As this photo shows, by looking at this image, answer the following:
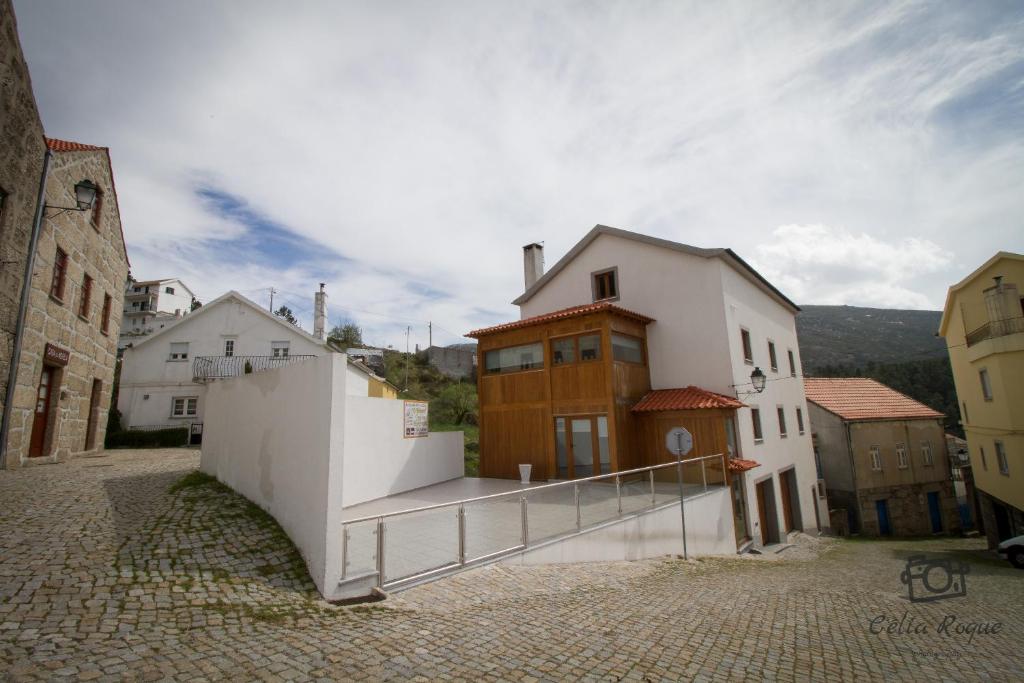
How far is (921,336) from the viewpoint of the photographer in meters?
107

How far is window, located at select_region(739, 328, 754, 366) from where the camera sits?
1762 centimetres

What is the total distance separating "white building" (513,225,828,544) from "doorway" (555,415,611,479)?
Answer: 347 cm

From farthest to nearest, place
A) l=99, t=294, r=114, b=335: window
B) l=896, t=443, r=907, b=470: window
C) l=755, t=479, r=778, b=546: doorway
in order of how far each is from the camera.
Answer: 1. l=896, t=443, r=907, b=470: window
2. l=755, t=479, r=778, b=546: doorway
3. l=99, t=294, r=114, b=335: window

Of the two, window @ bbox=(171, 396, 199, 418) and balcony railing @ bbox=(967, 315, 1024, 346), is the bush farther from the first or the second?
balcony railing @ bbox=(967, 315, 1024, 346)

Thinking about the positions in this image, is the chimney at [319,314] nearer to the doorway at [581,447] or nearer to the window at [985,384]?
the doorway at [581,447]

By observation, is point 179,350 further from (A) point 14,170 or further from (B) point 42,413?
(A) point 14,170

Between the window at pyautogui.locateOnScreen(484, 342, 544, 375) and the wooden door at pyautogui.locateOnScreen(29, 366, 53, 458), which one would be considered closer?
the wooden door at pyautogui.locateOnScreen(29, 366, 53, 458)

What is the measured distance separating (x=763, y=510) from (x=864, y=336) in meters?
119

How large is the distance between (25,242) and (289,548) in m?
9.31

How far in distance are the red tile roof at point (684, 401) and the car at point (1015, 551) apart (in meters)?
10.1

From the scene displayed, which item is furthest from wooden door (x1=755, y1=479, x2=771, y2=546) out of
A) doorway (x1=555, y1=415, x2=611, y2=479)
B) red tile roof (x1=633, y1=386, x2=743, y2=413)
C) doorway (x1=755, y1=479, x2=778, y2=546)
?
doorway (x1=555, y1=415, x2=611, y2=479)

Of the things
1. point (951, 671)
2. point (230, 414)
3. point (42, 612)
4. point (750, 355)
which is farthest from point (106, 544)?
point (750, 355)

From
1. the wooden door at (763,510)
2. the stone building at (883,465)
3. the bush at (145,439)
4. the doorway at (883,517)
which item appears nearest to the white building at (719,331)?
the wooden door at (763,510)

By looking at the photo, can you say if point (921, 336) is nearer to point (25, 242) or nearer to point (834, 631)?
point (834, 631)
